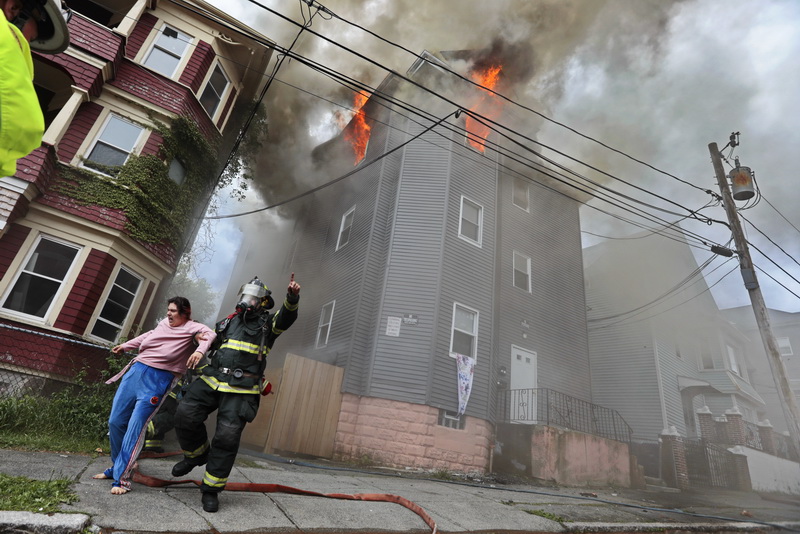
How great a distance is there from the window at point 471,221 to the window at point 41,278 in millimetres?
9745

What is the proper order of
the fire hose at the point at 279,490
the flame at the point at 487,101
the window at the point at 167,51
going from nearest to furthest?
1. the fire hose at the point at 279,490
2. the window at the point at 167,51
3. the flame at the point at 487,101

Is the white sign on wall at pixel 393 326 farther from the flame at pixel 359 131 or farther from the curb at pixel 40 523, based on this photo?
the curb at pixel 40 523

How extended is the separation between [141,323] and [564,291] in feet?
44.2

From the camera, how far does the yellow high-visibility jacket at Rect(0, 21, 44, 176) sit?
1397 millimetres

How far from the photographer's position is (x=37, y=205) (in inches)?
324

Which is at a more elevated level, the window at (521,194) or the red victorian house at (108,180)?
the window at (521,194)

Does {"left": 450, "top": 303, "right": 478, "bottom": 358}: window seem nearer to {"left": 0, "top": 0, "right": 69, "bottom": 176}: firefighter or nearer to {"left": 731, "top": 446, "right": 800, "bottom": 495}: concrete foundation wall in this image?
{"left": 0, "top": 0, "right": 69, "bottom": 176}: firefighter

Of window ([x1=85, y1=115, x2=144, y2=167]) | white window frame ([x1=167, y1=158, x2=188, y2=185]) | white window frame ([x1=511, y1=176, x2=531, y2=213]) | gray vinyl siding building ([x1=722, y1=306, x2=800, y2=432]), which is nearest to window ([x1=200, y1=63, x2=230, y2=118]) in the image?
white window frame ([x1=167, y1=158, x2=188, y2=185])

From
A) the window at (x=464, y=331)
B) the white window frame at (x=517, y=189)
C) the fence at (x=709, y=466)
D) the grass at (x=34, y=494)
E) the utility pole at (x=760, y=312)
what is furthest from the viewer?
the white window frame at (x=517, y=189)

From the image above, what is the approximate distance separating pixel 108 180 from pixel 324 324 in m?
6.56

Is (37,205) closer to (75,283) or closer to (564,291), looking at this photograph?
(75,283)

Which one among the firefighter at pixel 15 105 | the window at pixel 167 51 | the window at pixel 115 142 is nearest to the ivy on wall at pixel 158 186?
the window at pixel 115 142

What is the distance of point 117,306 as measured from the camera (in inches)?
361

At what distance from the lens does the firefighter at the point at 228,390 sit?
313cm
